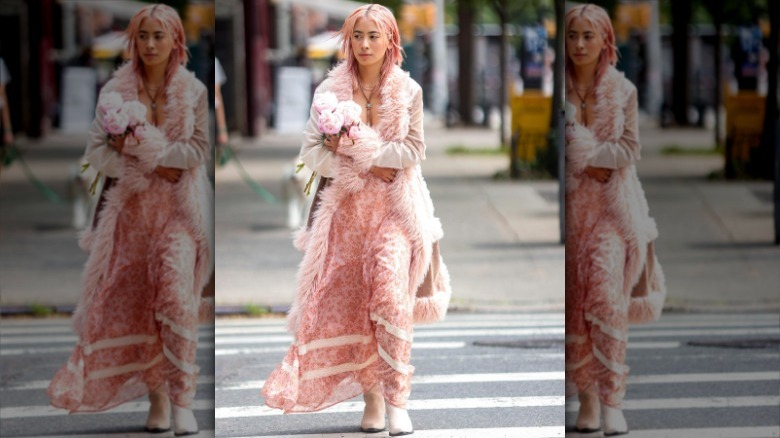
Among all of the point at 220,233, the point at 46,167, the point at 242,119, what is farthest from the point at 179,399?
the point at 242,119

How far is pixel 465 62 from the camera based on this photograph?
37.7 metres

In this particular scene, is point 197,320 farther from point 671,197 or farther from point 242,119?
point 242,119

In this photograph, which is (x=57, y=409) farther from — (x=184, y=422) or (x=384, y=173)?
(x=384, y=173)

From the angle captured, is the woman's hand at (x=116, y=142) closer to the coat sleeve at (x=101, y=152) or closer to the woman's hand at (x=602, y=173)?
Answer: the coat sleeve at (x=101, y=152)

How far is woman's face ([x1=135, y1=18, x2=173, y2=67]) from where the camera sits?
484 centimetres

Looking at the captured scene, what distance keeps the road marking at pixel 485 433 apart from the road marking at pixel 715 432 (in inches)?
25.6

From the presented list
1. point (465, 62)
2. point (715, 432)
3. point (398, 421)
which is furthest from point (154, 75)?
point (465, 62)

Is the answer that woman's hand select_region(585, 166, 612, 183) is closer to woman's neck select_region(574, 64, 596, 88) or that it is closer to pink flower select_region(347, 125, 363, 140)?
woman's neck select_region(574, 64, 596, 88)

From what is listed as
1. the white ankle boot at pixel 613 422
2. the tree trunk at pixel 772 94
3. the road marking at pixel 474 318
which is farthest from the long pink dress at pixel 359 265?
the tree trunk at pixel 772 94

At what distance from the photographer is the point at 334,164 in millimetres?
5867

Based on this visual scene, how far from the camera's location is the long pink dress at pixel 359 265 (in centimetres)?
580

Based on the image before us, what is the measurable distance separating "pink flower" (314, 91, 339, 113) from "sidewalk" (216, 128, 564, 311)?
5162 millimetres

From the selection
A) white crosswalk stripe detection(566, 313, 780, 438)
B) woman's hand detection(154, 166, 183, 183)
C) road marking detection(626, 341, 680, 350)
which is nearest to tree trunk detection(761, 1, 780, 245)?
white crosswalk stripe detection(566, 313, 780, 438)

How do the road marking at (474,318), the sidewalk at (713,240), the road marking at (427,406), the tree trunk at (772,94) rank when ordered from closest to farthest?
the road marking at (427,406), the sidewalk at (713,240), the road marking at (474,318), the tree trunk at (772,94)
